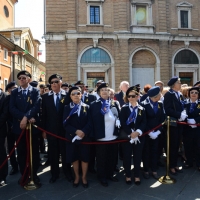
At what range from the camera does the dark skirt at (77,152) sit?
4.39 m

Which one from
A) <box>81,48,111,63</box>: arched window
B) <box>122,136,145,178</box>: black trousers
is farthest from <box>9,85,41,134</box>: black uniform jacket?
<box>81,48,111,63</box>: arched window

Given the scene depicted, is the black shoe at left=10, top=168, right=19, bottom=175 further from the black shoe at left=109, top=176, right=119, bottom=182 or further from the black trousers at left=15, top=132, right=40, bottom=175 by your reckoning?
the black shoe at left=109, top=176, right=119, bottom=182

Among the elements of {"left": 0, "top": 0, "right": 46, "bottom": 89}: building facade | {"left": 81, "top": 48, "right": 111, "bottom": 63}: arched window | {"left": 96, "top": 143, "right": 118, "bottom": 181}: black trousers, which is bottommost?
{"left": 96, "top": 143, "right": 118, "bottom": 181}: black trousers

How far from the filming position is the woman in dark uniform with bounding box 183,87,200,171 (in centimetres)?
532

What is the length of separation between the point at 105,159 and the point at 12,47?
84.3 ft

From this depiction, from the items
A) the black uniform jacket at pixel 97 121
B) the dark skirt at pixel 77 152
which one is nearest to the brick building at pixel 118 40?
the black uniform jacket at pixel 97 121

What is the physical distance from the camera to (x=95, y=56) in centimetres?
2150

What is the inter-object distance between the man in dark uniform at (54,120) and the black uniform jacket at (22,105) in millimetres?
219

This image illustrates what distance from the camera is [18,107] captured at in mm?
4574

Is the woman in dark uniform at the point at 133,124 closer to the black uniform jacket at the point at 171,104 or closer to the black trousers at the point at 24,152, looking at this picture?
the black uniform jacket at the point at 171,104

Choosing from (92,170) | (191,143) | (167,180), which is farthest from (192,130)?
(92,170)

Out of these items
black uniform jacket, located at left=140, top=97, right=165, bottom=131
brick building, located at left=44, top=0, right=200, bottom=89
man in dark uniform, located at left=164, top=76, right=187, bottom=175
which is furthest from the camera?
brick building, located at left=44, top=0, right=200, bottom=89

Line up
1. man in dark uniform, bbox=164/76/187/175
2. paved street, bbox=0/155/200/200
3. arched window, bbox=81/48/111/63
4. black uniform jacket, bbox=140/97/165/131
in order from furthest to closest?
arched window, bbox=81/48/111/63 < man in dark uniform, bbox=164/76/187/175 < black uniform jacket, bbox=140/97/165/131 < paved street, bbox=0/155/200/200

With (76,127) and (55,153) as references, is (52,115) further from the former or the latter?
(55,153)
